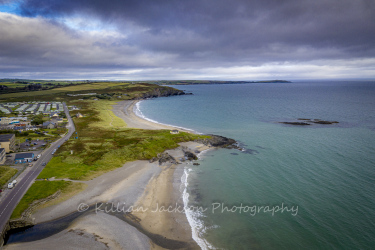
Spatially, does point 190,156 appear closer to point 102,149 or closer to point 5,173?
point 102,149

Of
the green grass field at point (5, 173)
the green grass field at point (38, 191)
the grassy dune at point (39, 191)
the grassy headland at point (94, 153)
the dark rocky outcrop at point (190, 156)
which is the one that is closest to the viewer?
the green grass field at point (38, 191)

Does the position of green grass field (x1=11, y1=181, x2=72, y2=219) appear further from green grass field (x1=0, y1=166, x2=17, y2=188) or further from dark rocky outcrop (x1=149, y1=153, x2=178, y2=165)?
dark rocky outcrop (x1=149, y1=153, x2=178, y2=165)

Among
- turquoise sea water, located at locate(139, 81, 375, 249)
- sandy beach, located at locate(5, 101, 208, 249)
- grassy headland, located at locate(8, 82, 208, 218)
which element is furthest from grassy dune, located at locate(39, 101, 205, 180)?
turquoise sea water, located at locate(139, 81, 375, 249)

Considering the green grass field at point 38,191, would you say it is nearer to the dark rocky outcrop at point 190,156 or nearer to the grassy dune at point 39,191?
the grassy dune at point 39,191

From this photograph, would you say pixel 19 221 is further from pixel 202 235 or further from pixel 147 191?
pixel 202 235

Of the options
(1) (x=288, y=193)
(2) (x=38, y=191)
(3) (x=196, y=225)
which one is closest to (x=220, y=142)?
(1) (x=288, y=193)

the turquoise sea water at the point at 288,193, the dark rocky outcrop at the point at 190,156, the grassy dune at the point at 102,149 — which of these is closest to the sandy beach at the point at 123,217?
the turquoise sea water at the point at 288,193

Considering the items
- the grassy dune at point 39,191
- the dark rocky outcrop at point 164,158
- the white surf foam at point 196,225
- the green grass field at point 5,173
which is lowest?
the white surf foam at point 196,225
